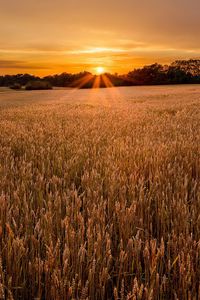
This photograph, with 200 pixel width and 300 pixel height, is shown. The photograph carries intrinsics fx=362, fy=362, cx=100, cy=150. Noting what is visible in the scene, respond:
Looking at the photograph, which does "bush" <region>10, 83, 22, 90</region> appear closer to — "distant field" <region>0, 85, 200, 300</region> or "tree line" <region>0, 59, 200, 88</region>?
"tree line" <region>0, 59, 200, 88</region>

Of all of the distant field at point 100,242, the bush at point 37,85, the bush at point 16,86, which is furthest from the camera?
the bush at point 16,86

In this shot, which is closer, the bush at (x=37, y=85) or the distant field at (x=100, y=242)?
the distant field at (x=100, y=242)

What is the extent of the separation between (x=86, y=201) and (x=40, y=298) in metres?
1.04

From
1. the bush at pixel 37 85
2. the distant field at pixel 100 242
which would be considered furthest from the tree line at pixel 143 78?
the distant field at pixel 100 242

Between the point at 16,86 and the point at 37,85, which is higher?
the point at 37,85

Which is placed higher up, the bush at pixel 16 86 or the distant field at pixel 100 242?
the bush at pixel 16 86

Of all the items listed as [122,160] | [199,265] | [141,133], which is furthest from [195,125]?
[199,265]

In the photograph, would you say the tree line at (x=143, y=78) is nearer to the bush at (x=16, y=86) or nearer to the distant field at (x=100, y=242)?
the bush at (x=16, y=86)

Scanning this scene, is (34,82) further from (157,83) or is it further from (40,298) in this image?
(40,298)

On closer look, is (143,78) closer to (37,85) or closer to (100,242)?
(37,85)

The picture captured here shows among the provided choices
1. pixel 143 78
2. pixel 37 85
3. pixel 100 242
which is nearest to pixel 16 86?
pixel 37 85

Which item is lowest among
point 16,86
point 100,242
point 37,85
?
point 100,242

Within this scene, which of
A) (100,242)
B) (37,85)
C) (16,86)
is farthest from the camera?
(37,85)

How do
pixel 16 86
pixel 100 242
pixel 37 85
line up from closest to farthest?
pixel 100 242 → pixel 16 86 → pixel 37 85
